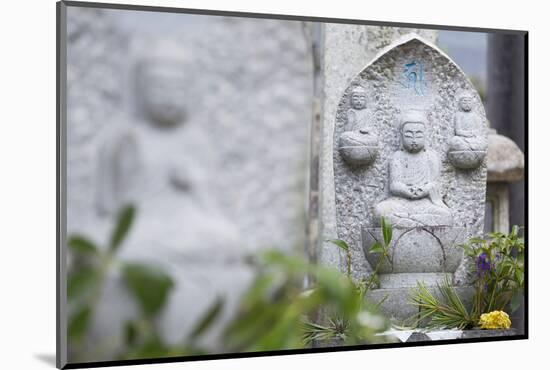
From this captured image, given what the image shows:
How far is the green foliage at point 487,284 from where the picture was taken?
466 cm

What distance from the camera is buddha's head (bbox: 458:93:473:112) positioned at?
4727 mm

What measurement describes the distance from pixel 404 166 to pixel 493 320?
1.01 m

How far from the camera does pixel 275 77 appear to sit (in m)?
1.66

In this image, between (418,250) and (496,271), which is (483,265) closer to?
(496,271)

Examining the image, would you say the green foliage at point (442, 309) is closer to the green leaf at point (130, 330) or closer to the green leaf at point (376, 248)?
the green leaf at point (376, 248)

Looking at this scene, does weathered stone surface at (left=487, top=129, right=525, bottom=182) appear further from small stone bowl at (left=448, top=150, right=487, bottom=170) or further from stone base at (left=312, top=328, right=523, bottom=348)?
stone base at (left=312, top=328, right=523, bottom=348)

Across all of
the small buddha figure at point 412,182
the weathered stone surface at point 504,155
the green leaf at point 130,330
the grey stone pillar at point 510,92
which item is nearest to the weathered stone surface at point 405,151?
the small buddha figure at point 412,182

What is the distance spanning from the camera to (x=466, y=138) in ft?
15.6

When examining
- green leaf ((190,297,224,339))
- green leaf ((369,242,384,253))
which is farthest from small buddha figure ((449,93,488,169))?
green leaf ((190,297,224,339))

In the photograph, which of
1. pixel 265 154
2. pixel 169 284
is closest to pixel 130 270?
pixel 169 284

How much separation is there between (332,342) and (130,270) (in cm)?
383

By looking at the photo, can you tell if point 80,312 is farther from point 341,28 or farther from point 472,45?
point 472,45

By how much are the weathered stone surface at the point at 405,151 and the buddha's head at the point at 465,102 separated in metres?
0.02

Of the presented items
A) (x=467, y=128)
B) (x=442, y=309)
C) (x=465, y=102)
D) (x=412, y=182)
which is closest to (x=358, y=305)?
(x=442, y=309)
